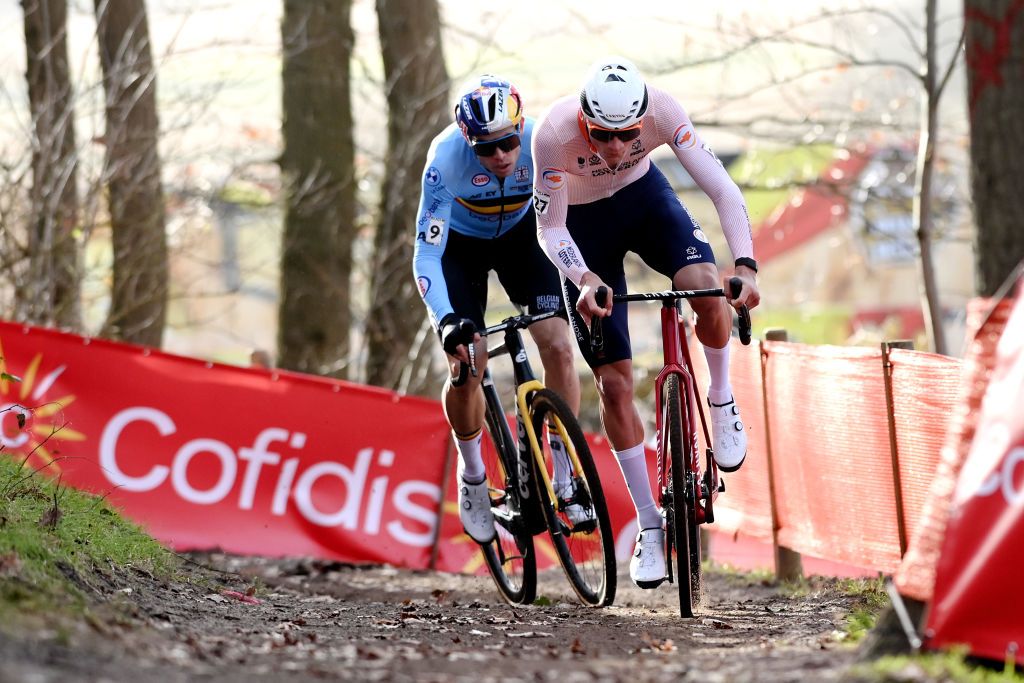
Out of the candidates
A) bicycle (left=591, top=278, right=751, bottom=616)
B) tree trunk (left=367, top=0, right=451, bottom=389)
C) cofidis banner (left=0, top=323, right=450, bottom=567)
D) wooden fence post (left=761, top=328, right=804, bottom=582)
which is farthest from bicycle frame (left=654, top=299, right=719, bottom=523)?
tree trunk (left=367, top=0, right=451, bottom=389)

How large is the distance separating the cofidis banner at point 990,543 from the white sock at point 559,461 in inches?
97.4

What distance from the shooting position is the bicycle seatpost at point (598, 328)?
5625mm

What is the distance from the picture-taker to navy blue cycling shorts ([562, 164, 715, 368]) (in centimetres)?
605

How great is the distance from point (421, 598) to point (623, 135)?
3680 millimetres

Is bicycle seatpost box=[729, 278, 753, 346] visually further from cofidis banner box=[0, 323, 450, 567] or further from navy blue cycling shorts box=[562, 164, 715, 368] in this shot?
cofidis banner box=[0, 323, 450, 567]

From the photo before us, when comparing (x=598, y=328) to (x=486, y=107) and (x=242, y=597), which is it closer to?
(x=486, y=107)

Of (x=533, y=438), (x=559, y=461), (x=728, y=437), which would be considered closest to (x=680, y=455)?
(x=728, y=437)

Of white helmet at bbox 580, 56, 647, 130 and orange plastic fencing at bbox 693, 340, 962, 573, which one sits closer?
white helmet at bbox 580, 56, 647, 130

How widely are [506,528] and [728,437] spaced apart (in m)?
1.35

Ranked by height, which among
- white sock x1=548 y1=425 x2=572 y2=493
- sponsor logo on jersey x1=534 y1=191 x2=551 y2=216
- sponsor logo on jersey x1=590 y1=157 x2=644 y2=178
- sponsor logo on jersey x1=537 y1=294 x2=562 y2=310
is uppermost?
sponsor logo on jersey x1=590 y1=157 x2=644 y2=178

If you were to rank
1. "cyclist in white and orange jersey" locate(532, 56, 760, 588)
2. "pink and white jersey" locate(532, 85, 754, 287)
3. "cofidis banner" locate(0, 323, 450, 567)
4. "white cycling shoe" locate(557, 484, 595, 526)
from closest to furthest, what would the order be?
"cyclist in white and orange jersey" locate(532, 56, 760, 588) < "pink and white jersey" locate(532, 85, 754, 287) < "white cycling shoe" locate(557, 484, 595, 526) < "cofidis banner" locate(0, 323, 450, 567)

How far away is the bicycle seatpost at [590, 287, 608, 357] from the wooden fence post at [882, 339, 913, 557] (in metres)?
1.77

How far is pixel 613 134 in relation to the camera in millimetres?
5562

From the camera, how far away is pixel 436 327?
6254 mm
